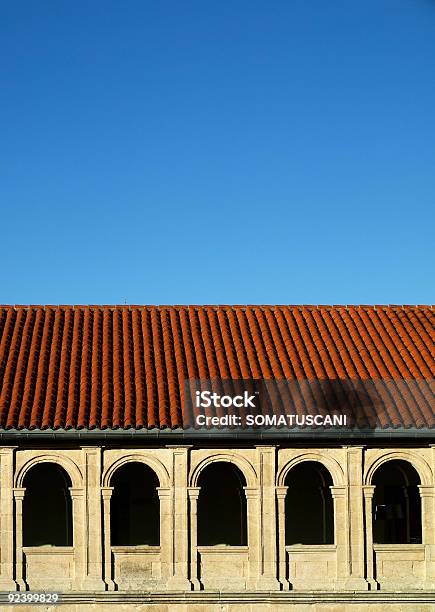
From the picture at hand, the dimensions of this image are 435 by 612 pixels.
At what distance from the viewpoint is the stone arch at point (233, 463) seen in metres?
31.1

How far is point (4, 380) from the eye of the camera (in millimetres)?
32719

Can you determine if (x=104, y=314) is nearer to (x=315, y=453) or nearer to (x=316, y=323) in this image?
(x=316, y=323)

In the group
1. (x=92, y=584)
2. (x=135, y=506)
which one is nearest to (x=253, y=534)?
(x=135, y=506)

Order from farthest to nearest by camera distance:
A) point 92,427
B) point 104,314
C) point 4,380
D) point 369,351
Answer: point 104,314 → point 369,351 → point 4,380 → point 92,427

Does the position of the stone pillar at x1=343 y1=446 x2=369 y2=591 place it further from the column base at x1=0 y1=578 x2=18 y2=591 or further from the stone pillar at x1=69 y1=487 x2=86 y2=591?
the column base at x1=0 y1=578 x2=18 y2=591

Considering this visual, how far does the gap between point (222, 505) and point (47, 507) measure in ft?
15.2

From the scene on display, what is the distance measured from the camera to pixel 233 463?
102 feet

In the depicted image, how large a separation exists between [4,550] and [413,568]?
399 inches

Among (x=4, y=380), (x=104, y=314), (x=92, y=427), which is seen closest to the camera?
(x=92, y=427)

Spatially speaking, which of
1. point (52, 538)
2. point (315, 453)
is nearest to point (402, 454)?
point (315, 453)

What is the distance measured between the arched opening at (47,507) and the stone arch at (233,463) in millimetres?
3737

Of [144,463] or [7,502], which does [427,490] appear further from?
[7,502]

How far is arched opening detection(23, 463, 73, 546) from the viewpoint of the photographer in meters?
32.8

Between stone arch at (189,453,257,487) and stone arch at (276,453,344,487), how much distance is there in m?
0.66
